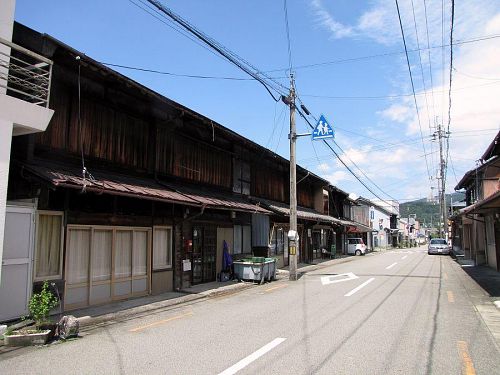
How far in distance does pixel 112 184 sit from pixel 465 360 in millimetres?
8814

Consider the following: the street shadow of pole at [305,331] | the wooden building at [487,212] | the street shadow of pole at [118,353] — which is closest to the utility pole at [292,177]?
the street shadow of pole at [305,331]

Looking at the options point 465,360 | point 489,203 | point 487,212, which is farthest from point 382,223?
point 465,360

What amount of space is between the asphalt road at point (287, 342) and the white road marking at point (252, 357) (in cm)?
1

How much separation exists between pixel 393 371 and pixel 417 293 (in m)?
9.14

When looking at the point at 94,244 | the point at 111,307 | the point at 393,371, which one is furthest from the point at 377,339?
the point at 94,244

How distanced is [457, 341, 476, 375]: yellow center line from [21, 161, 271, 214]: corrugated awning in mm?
7912

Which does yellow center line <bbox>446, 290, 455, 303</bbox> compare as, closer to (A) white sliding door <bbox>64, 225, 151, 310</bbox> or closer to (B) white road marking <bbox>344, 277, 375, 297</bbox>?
(B) white road marking <bbox>344, 277, 375, 297</bbox>

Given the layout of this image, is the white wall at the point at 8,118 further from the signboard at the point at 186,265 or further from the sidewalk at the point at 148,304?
the signboard at the point at 186,265

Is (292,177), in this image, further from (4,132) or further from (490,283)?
(4,132)

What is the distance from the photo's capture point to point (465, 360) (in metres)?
6.51

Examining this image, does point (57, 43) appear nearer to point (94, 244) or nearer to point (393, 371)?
point (94, 244)

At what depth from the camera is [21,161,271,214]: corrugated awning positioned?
30.3ft

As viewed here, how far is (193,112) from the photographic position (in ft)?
50.5

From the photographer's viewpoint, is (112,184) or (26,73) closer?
(26,73)
